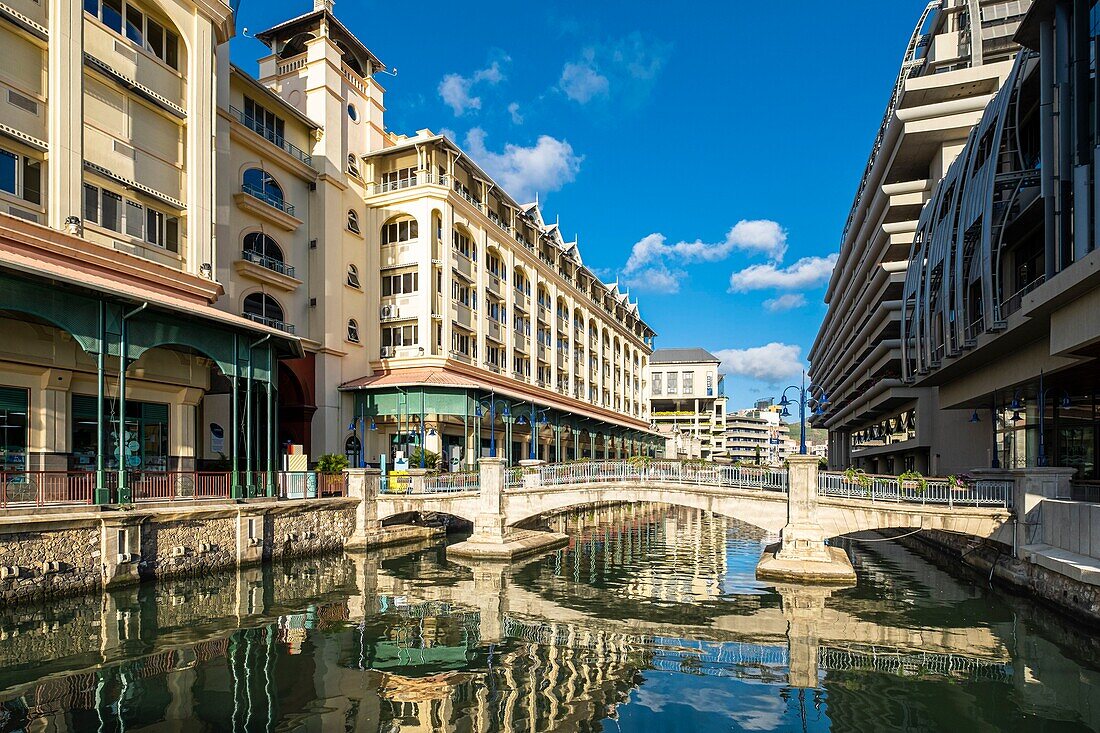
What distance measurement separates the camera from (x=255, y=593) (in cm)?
1978

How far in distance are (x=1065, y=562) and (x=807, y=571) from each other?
735cm

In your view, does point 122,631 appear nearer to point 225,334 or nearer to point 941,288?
point 225,334

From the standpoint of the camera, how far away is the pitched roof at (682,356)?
144 metres

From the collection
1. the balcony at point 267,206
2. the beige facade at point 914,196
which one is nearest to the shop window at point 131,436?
the balcony at point 267,206

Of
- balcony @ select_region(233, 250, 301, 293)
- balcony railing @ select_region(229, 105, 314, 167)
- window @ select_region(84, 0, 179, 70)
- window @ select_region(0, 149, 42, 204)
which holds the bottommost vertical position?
balcony @ select_region(233, 250, 301, 293)

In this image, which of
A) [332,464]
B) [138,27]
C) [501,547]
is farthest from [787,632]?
[138,27]

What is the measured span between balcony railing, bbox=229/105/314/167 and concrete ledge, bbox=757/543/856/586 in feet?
101

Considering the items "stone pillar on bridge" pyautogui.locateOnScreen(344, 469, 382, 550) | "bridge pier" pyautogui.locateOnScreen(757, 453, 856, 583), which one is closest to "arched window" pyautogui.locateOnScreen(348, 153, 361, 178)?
"stone pillar on bridge" pyautogui.locateOnScreen(344, 469, 382, 550)

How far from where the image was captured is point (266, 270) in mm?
34031

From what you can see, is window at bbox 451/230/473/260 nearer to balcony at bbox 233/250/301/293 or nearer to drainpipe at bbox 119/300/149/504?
balcony at bbox 233/250/301/293

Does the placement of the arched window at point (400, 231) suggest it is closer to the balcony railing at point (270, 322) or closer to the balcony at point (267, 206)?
→ the balcony at point (267, 206)

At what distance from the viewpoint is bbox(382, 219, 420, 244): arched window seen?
42.8m

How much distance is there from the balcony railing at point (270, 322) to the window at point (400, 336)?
739 centimetres

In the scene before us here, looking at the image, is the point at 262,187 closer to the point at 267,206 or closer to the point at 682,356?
the point at 267,206
